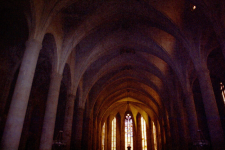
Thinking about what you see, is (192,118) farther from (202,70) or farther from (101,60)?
(101,60)

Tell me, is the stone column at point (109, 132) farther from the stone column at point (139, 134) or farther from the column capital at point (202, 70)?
the column capital at point (202, 70)

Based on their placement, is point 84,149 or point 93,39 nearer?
point 93,39

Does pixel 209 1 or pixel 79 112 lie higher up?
pixel 209 1

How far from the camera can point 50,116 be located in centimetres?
1072

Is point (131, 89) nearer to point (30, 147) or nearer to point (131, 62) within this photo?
point (131, 62)

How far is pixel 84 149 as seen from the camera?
2047 centimetres

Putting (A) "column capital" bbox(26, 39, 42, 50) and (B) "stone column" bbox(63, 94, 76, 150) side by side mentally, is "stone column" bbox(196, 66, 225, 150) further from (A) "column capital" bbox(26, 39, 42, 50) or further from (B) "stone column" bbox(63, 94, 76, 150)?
(B) "stone column" bbox(63, 94, 76, 150)

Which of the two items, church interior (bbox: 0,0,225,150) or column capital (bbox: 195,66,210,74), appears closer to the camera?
church interior (bbox: 0,0,225,150)

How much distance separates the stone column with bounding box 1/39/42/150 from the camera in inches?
276

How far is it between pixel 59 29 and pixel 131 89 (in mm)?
16681

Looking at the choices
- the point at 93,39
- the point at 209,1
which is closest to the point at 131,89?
the point at 93,39

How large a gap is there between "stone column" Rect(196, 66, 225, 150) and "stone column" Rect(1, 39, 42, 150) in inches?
323

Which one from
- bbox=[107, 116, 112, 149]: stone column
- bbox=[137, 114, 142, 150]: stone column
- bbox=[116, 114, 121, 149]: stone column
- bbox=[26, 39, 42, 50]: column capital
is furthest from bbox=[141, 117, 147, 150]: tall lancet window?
bbox=[26, 39, 42, 50]: column capital

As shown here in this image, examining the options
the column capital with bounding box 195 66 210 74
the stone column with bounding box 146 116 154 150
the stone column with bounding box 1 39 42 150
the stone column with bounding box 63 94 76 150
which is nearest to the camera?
the stone column with bounding box 1 39 42 150
